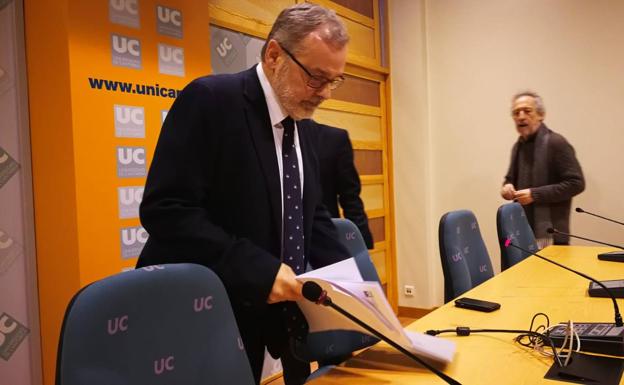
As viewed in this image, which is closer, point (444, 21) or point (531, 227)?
point (531, 227)

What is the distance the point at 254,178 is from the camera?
132 cm

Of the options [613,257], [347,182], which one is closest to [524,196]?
[613,257]

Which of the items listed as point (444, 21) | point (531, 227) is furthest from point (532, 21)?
point (531, 227)

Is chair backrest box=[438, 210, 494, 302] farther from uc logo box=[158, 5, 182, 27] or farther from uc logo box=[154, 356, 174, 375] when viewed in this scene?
uc logo box=[158, 5, 182, 27]

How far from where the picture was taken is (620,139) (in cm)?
395

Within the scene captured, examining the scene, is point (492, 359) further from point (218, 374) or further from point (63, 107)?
point (63, 107)

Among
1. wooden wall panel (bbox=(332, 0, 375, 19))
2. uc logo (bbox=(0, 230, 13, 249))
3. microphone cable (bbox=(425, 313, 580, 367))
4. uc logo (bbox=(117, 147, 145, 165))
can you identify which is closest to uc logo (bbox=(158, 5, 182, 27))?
uc logo (bbox=(117, 147, 145, 165))

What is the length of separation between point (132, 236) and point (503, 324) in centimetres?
149

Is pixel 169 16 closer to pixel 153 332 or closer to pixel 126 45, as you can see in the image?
pixel 126 45

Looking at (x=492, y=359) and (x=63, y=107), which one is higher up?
(x=63, y=107)

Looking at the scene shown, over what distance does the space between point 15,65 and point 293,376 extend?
5.25 feet

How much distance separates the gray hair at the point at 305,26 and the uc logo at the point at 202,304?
0.63 meters

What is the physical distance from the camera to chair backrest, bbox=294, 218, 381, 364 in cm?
161

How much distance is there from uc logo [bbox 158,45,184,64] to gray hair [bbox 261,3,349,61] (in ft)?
3.90
